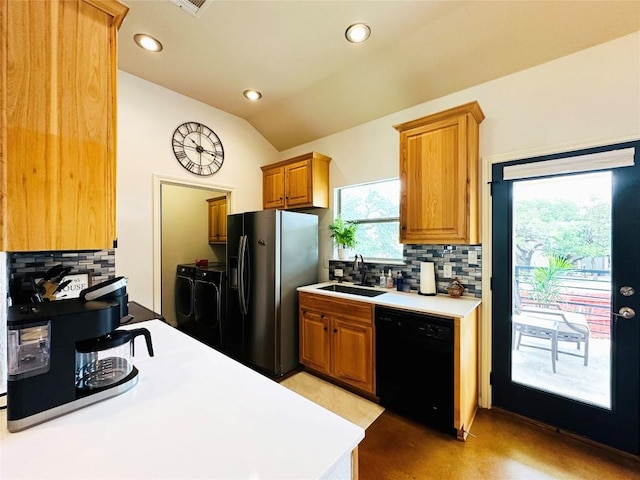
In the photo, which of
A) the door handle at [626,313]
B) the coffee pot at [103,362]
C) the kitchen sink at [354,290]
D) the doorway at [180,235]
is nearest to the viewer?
the coffee pot at [103,362]

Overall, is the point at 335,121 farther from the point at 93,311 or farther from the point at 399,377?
the point at 93,311

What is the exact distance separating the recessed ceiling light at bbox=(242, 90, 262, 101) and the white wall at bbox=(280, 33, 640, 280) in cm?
168

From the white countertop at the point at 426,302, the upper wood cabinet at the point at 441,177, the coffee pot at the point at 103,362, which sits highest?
the upper wood cabinet at the point at 441,177

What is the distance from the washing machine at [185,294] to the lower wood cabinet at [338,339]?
1750 millimetres

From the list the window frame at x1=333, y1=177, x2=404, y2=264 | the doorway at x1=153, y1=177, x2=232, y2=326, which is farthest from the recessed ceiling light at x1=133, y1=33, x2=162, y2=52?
the window frame at x1=333, y1=177, x2=404, y2=264

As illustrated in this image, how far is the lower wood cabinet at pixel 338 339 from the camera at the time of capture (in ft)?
7.81

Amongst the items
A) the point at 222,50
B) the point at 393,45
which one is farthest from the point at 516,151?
the point at 222,50

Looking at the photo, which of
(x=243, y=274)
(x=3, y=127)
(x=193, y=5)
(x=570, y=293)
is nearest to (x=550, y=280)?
(x=570, y=293)

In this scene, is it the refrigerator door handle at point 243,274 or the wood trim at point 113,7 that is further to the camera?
the refrigerator door handle at point 243,274

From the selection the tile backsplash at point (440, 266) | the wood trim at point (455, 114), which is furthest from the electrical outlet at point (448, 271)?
the wood trim at point (455, 114)

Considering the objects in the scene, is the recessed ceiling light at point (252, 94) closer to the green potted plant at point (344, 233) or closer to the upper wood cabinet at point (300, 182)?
the upper wood cabinet at point (300, 182)

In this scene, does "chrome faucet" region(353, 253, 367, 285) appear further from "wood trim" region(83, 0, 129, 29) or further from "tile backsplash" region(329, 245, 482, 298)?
"wood trim" region(83, 0, 129, 29)

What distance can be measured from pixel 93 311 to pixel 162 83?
2.94 metres

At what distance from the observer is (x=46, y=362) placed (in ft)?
2.62
